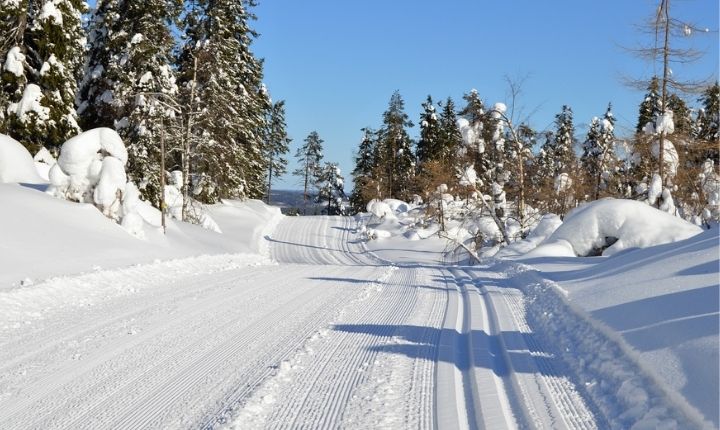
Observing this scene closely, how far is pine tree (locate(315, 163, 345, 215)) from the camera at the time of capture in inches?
2415

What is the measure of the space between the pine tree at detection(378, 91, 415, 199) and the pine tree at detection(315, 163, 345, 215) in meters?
8.06

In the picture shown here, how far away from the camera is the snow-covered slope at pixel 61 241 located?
36.3 feet

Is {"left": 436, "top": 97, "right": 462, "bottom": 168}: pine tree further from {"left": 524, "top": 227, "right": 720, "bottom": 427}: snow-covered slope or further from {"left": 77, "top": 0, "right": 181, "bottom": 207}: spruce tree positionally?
{"left": 524, "top": 227, "right": 720, "bottom": 427}: snow-covered slope

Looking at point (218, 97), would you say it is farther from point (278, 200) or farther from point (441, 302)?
point (278, 200)

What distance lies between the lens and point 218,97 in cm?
2759

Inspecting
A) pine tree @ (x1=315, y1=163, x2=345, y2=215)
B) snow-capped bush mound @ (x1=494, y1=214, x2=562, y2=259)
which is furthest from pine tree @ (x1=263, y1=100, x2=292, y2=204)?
snow-capped bush mound @ (x1=494, y1=214, x2=562, y2=259)

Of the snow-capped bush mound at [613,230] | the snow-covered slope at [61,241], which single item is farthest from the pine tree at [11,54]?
the snow-capped bush mound at [613,230]

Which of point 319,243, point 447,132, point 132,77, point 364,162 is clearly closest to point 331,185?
point 364,162

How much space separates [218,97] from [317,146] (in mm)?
36480

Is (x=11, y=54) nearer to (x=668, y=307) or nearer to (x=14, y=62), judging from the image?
(x=14, y=62)

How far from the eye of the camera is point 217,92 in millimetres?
29125

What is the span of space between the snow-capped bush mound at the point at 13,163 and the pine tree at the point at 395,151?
3789 cm

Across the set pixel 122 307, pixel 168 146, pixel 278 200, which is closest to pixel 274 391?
pixel 122 307

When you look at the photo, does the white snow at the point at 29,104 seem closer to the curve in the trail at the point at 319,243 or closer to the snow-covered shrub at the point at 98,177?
the snow-covered shrub at the point at 98,177
